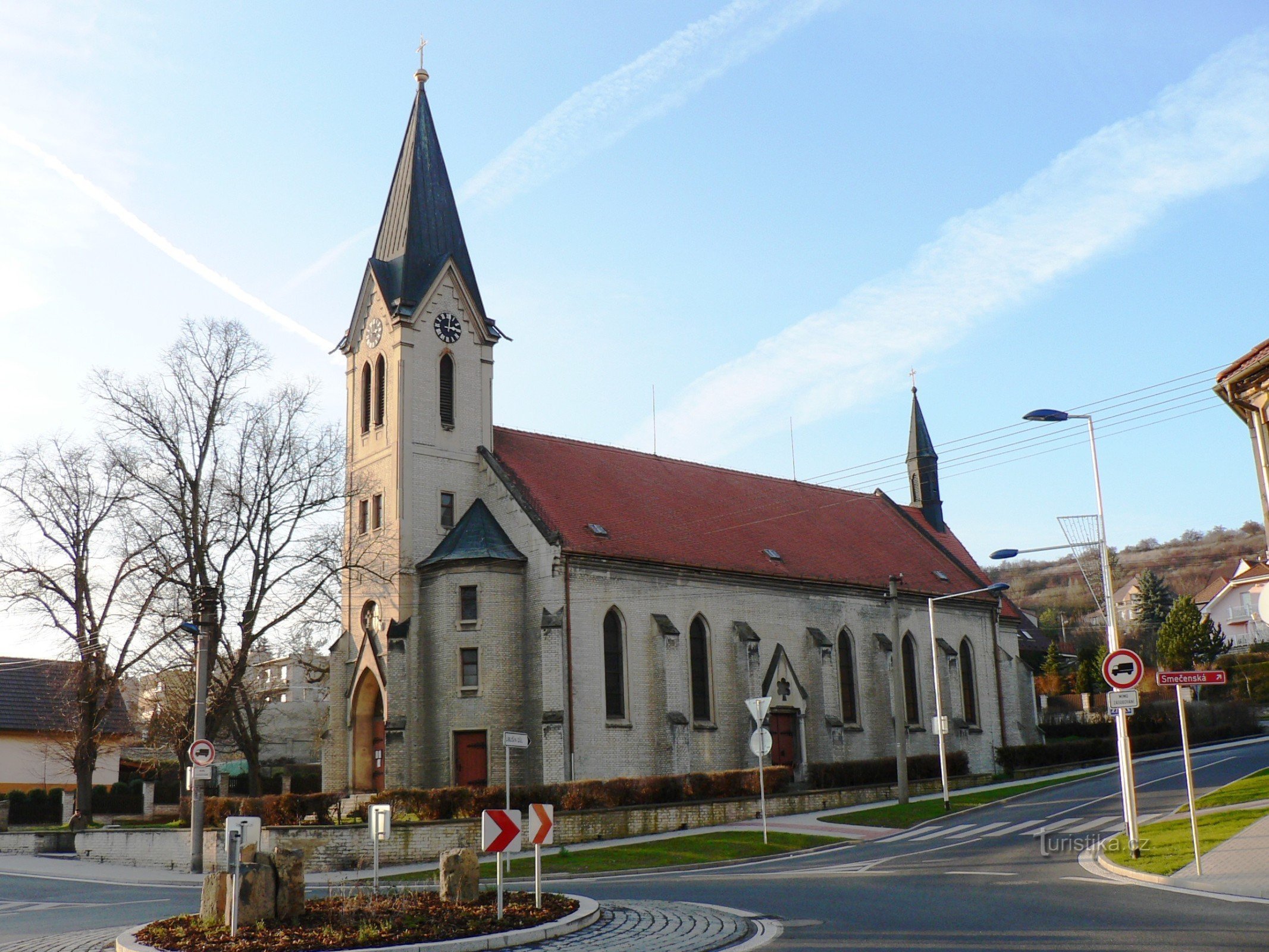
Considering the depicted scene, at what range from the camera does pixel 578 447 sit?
4275 centimetres

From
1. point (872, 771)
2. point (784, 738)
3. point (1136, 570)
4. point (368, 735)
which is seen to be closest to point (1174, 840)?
point (872, 771)

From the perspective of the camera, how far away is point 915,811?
3203cm

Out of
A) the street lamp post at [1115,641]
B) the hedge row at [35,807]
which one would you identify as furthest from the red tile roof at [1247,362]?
the hedge row at [35,807]

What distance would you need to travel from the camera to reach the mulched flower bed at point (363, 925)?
38.4 ft

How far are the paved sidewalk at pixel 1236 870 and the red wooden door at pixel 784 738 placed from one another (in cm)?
2123

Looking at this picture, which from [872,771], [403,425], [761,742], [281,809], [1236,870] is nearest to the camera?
[1236,870]

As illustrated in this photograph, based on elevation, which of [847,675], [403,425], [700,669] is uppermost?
[403,425]

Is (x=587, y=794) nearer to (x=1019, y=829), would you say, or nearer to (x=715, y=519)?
(x=1019, y=829)

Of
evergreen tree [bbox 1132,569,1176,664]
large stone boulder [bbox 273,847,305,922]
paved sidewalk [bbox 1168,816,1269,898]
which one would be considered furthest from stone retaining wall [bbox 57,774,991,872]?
evergreen tree [bbox 1132,569,1176,664]

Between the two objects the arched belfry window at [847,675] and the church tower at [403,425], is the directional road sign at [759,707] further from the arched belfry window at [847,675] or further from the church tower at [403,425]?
the arched belfry window at [847,675]

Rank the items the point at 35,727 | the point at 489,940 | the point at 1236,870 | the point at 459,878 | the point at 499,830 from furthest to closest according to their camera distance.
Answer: the point at 35,727
the point at 1236,870
the point at 459,878
the point at 499,830
the point at 489,940

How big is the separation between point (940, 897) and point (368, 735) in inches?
967

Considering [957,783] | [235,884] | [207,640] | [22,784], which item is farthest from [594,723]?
[22,784]

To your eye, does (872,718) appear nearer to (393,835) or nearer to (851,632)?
(851,632)
